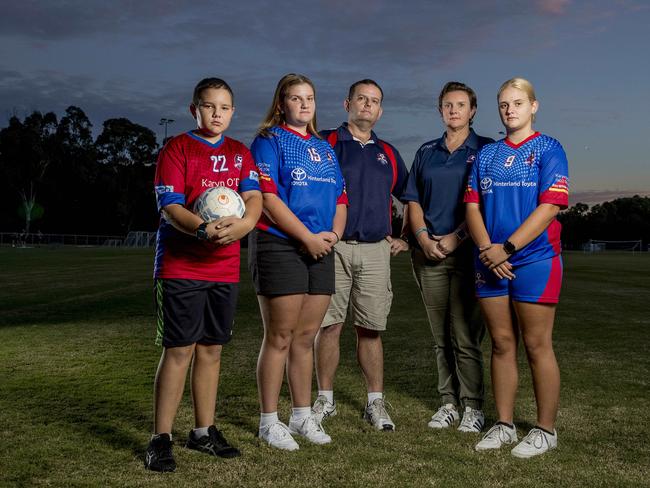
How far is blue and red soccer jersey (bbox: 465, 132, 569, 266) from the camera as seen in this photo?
4188 mm

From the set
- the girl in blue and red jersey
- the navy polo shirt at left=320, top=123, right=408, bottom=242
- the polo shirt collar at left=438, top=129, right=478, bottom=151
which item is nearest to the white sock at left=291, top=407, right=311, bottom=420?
the girl in blue and red jersey

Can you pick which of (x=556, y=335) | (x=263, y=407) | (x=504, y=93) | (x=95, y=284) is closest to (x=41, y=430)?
(x=263, y=407)

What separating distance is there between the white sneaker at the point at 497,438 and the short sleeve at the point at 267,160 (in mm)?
2013

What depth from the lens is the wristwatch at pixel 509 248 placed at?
412 centimetres

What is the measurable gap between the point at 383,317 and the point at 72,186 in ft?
229

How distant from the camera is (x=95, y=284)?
56.9 ft

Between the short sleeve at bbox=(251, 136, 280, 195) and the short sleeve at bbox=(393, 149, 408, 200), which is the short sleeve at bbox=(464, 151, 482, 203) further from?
the short sleeve at bbox=(251, 136, 280, 195)

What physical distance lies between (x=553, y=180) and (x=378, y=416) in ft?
6.50

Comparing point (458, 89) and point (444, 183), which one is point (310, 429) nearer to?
point (444, 183)

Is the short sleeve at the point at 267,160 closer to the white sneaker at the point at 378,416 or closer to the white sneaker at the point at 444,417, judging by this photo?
the white sneaker at the point at 378,416

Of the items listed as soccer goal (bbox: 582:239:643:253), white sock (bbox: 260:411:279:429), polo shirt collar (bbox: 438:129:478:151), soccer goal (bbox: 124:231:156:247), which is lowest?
soccer goal (bbox: 124:231:156:247)

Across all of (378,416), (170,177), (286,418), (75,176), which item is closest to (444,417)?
→ (378,416)

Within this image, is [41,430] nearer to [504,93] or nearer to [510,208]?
[510,208]

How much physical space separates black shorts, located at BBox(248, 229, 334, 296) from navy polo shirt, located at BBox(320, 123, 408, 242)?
631mm
